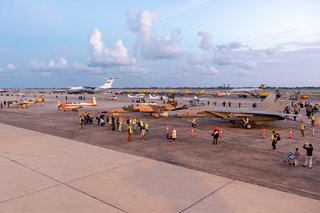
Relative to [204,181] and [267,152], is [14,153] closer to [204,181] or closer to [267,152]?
[204,181]

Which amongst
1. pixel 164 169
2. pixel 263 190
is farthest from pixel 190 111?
pixel 263 190

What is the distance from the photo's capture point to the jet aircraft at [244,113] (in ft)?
70.2

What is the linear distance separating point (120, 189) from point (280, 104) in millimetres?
19270

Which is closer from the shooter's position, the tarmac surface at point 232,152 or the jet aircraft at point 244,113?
the tarmac surface at point 232,152

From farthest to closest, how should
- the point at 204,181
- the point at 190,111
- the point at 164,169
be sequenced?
the point at 190,111, the point at 164,169, the point at 204,181

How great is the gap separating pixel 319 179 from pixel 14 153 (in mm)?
15093

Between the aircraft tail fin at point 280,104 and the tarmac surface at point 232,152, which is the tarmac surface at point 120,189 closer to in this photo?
the tarmac surface at point 232,152

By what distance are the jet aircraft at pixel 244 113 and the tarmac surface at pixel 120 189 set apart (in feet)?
37.6

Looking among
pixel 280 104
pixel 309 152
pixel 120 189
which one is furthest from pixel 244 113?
pixel 120 189

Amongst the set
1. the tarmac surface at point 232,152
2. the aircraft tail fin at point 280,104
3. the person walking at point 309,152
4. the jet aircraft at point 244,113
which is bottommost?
the tarmac surface at point 232,152

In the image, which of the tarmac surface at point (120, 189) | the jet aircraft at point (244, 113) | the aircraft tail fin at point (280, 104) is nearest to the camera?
the tarmac surface at point (120, 189)

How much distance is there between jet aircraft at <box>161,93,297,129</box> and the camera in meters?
21.4

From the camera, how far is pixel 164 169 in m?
10.5

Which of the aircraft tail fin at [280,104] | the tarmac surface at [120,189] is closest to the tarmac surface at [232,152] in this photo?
the tarmac surface at [120,189]
